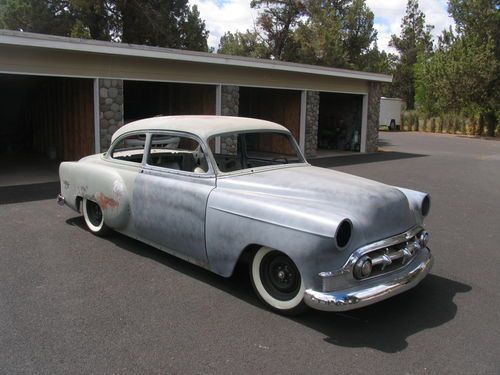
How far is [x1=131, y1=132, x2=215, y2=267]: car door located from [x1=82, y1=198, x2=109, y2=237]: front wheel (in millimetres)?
1014

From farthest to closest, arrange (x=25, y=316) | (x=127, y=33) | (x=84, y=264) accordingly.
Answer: (x=127, y=33) < (x=84, y=264) < (x=25, y=316)

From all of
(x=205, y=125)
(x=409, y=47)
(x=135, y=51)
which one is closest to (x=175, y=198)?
(x=205, y=125)

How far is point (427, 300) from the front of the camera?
170 inches

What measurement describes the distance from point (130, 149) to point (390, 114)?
3475 cm

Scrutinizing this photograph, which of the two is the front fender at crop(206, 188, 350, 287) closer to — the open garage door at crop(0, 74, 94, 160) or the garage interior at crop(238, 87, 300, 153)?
the open garage door at crop(0, 74, 94, 160)

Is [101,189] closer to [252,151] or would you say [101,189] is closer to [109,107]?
[252,151]

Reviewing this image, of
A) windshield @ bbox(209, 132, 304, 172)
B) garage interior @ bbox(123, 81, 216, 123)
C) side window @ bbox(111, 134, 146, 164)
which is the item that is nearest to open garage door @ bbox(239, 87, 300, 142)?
garage interior @ bbox(123, 81, 216, 123)

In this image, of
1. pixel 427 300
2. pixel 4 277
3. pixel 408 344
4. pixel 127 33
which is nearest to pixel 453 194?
pixel 427 300

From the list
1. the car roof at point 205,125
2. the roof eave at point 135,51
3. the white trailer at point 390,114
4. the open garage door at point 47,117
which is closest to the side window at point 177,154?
the car roof at point 205,125

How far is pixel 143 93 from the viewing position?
17.3 meters

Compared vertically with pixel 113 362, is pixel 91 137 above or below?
above

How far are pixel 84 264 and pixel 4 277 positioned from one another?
76cm

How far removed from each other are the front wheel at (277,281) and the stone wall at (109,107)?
798 cm

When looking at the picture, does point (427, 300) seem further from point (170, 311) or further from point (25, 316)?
point (25, 316)
